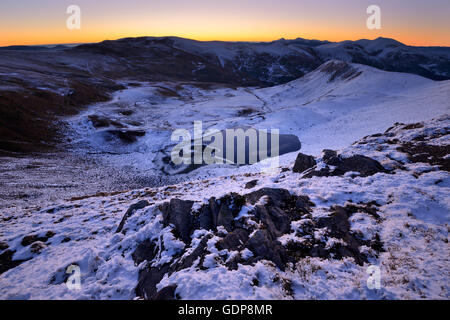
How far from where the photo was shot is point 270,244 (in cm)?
773

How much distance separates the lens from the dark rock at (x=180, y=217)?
30.8 ft

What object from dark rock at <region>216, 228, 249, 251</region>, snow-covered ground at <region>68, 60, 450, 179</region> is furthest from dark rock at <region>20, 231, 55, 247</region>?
snow-covered ground at <region>68, 60, 450, 179</region>

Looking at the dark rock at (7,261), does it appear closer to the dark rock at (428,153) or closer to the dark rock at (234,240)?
the dark rock at (234,240)

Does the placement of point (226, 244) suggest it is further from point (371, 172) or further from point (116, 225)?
point (371, 172)

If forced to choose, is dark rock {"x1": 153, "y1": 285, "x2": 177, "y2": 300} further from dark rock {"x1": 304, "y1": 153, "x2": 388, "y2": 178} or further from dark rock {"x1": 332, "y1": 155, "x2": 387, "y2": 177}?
dark rock {"x1": 332, "y1": 155, "x2": 387, "y2": 177}

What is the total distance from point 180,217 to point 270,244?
14.2ft

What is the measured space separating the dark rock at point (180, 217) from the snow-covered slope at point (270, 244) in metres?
0.06

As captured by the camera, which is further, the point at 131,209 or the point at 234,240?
the point at 131,209

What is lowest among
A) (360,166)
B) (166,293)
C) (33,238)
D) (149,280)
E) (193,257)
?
(33,238)

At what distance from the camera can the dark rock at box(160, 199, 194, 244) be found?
30.8 feet

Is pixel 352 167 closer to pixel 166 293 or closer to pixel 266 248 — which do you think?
pixel 266 248

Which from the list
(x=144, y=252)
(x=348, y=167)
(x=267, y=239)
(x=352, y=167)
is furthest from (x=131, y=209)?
(x=352, y=167)

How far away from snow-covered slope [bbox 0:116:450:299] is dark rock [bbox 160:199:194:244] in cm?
6
